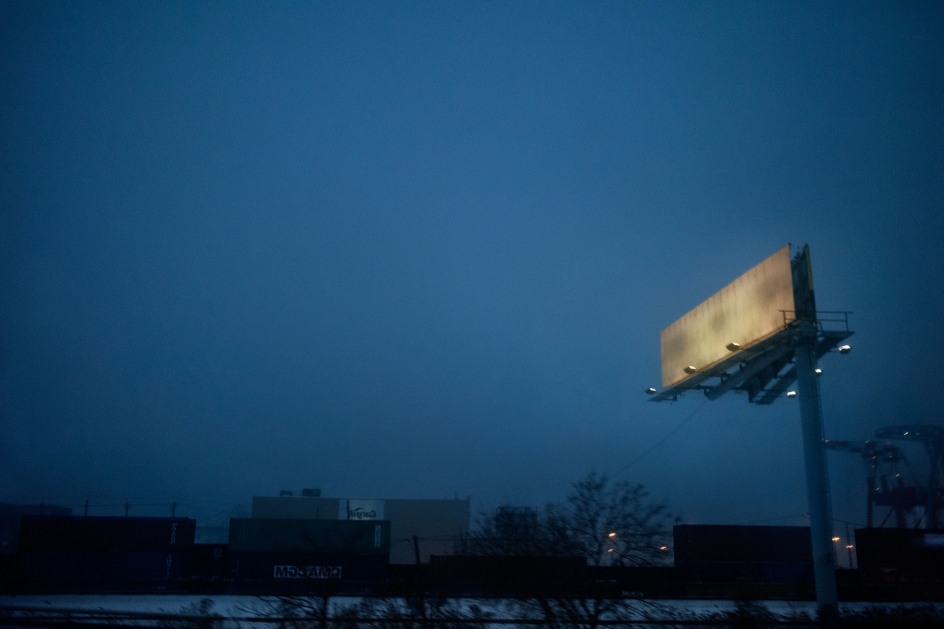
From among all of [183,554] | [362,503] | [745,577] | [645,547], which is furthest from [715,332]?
[362,503]

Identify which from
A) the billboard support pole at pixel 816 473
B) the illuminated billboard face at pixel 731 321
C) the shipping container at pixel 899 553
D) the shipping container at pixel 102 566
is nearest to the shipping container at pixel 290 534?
the shipping container at pixel 102 566

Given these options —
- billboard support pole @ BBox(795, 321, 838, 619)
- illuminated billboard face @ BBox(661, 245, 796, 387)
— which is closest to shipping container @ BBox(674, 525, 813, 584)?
illuminated billboard face @ BBox(661, 245, 796, 387)

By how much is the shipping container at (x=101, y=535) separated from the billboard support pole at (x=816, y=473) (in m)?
29.3

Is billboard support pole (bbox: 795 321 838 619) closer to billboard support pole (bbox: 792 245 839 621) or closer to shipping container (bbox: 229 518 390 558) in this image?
billboard support pole (bbox: 792 245 839 621)

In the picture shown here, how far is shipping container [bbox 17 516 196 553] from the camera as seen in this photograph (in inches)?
1388

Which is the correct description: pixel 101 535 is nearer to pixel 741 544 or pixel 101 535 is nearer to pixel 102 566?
pixel 102 566

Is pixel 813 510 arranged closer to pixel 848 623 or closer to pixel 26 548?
pixel 848 623

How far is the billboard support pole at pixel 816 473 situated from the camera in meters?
21.9

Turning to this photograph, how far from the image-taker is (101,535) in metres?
35.6

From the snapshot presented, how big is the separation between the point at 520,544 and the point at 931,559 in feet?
108

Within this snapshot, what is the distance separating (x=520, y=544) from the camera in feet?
34.3

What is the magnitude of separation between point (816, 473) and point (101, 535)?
109ft

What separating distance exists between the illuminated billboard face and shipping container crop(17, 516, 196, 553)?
2607cm

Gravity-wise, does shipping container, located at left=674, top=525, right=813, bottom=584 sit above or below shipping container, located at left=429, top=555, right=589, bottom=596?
below
